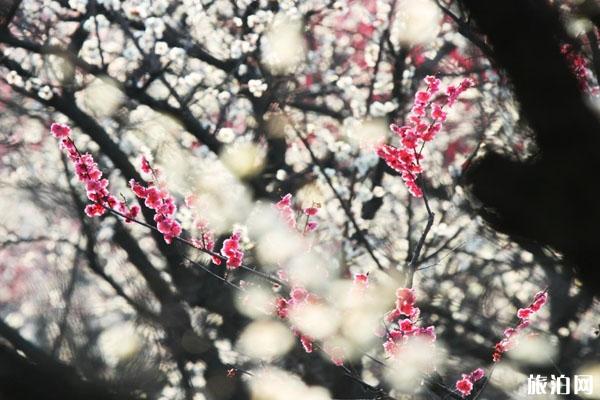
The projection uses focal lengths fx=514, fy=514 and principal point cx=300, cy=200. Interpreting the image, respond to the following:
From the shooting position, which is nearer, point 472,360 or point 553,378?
point 553,378

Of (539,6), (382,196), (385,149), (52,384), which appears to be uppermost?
(382,196)

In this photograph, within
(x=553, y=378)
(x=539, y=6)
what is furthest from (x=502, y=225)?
(x=553, y=378)

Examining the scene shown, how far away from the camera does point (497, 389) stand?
6.30m

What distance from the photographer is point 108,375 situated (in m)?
5.50

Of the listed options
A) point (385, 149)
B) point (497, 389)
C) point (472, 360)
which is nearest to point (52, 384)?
point (385, 149)

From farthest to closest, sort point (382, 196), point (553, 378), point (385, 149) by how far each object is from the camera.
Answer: point (382, 196)
point (553, 378)
point (385, 149)

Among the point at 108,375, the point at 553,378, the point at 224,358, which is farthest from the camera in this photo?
the point at 224,358

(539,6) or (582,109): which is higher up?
(539,6)

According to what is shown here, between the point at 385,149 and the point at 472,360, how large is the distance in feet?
10.9

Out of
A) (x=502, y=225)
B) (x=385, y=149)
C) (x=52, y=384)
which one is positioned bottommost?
(x=52, y=384)

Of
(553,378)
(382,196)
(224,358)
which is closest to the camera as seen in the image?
(553,378)

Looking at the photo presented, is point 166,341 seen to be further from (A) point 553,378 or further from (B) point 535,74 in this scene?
(B) point 535,74

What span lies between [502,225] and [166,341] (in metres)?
4.80

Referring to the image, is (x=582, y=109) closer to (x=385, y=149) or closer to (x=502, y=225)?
(x=502, y=225)
